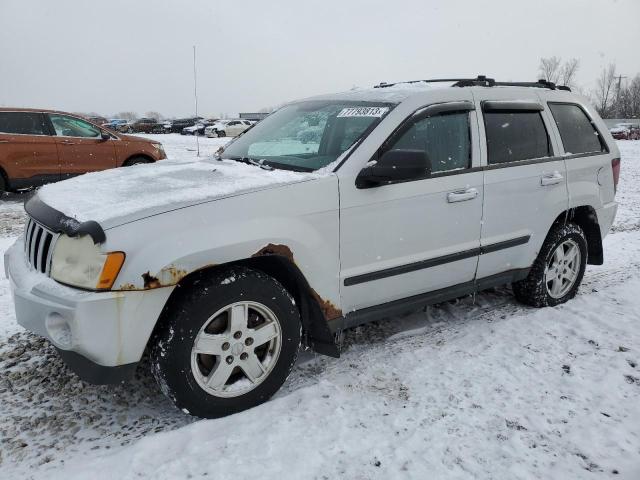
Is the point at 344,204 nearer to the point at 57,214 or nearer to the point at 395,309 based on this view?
the point at 395,309

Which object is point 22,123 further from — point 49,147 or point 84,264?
point 84,264

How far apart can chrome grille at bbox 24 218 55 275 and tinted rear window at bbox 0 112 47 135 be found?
22.8ft

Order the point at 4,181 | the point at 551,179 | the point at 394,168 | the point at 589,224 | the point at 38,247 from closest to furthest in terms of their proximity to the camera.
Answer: the point at 38,247 → the point at 394,168 → the point at 551,179 → the point at 589,224 → the point at 4,181

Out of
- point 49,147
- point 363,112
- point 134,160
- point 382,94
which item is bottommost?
point 134,160

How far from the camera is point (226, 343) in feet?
8.54

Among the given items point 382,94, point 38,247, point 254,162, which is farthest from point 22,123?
point 382,94

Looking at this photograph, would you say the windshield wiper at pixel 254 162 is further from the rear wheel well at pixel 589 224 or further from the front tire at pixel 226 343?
the rear wheel well at pixel 589 224

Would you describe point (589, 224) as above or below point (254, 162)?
below

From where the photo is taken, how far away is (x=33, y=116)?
8.88m

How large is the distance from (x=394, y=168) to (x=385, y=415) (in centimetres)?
131

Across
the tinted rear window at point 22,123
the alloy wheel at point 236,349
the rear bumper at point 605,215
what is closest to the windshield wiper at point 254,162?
the alloy wheel at point 236,349

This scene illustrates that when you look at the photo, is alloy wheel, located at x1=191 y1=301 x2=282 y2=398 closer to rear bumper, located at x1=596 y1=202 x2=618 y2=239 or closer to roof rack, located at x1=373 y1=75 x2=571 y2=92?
roof rack, located at x1=373 y1=75 x2=571 y2=92

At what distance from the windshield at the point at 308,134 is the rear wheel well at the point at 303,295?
617 millimetres

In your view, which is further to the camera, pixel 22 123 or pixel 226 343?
pixel 22 123
